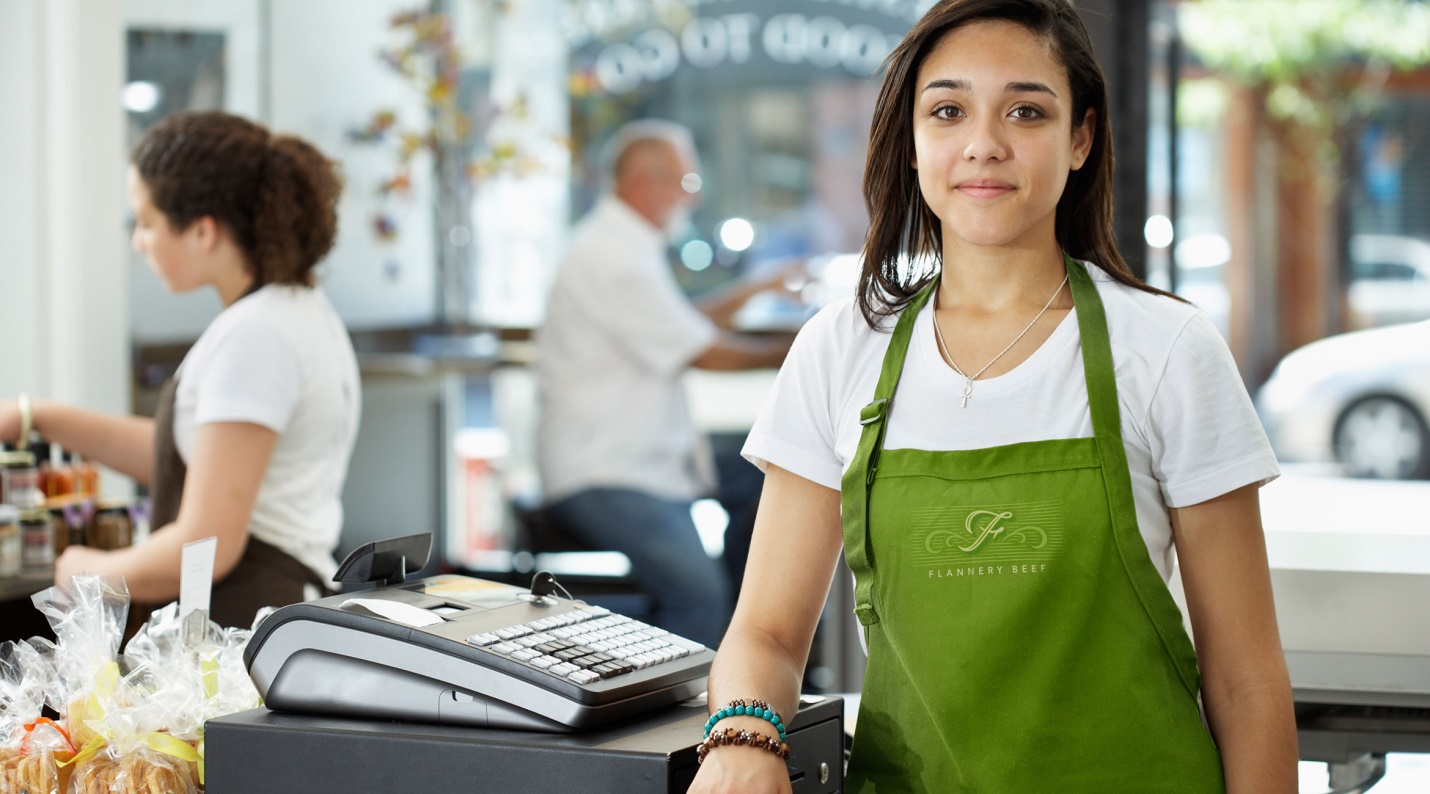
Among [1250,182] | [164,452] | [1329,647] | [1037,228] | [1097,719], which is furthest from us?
[1250,182]

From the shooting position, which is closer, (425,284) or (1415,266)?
(425,284)

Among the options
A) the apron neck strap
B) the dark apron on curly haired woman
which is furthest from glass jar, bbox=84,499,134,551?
the apron neck strap

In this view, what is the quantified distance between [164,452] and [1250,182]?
28.2ft

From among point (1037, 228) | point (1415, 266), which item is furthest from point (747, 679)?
point (1415, 266)

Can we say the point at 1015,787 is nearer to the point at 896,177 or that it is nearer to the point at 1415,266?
the point at 896,177

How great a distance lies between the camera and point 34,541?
2.43 meters

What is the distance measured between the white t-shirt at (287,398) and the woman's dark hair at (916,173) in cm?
112

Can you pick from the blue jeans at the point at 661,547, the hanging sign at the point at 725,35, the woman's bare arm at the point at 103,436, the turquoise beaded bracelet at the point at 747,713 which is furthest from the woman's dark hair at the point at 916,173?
the hanging sign at the point at 725,35

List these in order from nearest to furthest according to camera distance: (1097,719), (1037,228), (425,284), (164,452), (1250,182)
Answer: (1097,719)
(1037,228)
(164,452)
(425,284)
(1250,182)

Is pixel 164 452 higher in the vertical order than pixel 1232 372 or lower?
lower

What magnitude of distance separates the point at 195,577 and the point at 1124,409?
0.96 meters

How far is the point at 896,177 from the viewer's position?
53.5 inches

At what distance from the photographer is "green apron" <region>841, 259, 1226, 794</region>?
1171 millimetres

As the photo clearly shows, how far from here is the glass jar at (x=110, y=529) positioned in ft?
8.36
